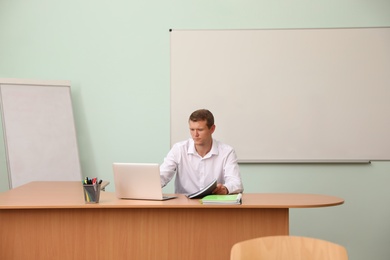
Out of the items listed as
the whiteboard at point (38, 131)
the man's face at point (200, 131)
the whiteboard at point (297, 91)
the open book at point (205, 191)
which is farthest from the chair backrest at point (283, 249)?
the whiteboard at point (38, 131)

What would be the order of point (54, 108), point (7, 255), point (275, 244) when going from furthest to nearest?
point (54, 108) → point (7, 255) → point (275, 244)

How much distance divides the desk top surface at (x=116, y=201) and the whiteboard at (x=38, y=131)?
1196 mm

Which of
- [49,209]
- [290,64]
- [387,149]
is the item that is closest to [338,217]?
[387,149]

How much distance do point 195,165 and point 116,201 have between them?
0.90 meters

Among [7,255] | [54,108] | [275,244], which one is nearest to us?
[275,244]

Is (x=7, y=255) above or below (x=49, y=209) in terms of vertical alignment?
below

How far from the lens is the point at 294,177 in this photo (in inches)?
198

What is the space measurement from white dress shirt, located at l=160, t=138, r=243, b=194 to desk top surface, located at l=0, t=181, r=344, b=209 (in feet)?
1.64

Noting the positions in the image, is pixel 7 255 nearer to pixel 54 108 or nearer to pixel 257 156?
pixel 54 108

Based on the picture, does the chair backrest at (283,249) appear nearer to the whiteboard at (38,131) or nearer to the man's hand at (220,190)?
the man's hand at (220,190)

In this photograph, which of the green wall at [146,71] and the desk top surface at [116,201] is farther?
the green wall at [146,71]

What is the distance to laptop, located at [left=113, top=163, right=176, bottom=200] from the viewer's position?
317 cm

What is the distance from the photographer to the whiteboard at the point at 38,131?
486 centimetres

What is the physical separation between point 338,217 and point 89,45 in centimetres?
279
